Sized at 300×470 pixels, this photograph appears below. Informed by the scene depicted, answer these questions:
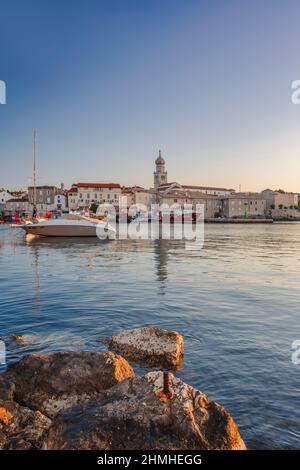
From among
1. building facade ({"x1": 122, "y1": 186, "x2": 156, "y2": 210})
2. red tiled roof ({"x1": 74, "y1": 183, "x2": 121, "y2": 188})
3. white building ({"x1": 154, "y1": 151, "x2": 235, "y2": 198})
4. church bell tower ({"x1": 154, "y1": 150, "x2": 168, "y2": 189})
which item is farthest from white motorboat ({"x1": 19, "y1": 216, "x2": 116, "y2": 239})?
church bell tower ({"x1": 154, "y1": 150, "x2": 168, "y2": 189})

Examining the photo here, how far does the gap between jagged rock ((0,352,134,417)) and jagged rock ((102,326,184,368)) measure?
5.08 feet

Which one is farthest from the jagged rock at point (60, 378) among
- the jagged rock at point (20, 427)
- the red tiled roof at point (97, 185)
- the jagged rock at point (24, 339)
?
the red tiled roof at point (97, 185)

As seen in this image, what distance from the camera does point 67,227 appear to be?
139ft

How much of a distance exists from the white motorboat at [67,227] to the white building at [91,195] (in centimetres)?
8593

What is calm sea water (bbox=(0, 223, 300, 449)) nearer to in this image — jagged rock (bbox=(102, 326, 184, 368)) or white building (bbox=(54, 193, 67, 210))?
jagged rock (bbox=(102, 326, 184, 368))

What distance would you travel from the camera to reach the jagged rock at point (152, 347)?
296 inches

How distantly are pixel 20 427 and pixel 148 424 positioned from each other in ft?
5.67

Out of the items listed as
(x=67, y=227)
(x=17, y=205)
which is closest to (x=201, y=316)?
(x=67, y=227)

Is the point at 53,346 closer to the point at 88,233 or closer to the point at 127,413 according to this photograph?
the point at 127,413

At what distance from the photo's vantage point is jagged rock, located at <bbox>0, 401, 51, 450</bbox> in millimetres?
4570

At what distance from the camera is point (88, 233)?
Result: 1748 inches

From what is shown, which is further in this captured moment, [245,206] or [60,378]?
[245,206]

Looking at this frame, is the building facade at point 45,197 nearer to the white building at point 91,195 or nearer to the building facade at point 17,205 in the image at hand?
the building facade at point 17,205

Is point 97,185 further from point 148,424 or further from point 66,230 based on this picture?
point 148,424
